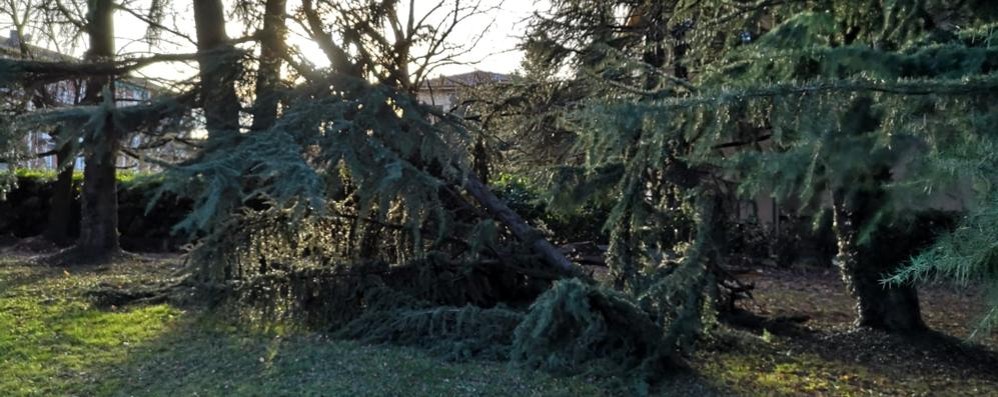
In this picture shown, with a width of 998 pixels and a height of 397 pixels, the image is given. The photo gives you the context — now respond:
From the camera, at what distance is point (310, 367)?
251 inches

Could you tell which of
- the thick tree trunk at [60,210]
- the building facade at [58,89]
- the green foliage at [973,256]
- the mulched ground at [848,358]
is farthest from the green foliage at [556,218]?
the green foliage at [973,256]

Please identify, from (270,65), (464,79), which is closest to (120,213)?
(464,79)

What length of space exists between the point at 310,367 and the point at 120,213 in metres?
12.0

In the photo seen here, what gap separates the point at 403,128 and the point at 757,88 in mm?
3665

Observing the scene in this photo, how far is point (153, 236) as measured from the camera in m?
16.5

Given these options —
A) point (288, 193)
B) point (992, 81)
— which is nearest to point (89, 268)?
point (288, 193)

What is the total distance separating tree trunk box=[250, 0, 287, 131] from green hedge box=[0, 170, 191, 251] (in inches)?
310

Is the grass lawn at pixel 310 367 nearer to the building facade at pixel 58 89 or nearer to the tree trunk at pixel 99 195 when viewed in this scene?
the building facade at pixel 58 89

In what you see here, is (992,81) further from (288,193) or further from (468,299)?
(468,299)

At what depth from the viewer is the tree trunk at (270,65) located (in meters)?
7.27

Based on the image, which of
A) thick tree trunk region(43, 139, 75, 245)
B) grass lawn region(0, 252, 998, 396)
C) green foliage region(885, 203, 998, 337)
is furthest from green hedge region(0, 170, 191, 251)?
green foliage region(885, 203, 998, 337)

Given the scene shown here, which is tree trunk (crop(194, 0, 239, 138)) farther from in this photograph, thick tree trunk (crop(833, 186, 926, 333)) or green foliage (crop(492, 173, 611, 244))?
green foliage (crop(492, 173, 611, 244))

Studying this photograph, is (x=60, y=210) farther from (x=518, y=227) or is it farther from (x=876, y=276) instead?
(x=876, y=276)

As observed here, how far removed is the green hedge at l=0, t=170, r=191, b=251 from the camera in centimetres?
1631
